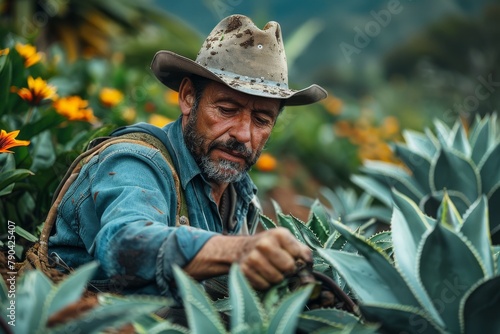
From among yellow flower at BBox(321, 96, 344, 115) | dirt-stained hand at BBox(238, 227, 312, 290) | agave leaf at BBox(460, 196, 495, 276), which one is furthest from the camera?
yellow flower at BBox(321, 96, 344, 115)

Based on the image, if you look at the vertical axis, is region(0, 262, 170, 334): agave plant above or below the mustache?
below

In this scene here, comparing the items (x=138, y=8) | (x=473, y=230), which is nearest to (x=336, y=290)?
(x=473, y=230)

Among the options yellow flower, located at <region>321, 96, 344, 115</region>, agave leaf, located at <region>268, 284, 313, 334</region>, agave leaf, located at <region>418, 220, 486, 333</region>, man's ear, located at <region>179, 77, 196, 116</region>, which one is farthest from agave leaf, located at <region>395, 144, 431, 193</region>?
yellow flower, located at <region>321, 96, 344, 115</region>

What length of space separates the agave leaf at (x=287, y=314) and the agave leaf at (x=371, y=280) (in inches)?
13.4

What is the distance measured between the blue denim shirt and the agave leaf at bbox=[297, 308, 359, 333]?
372 mm

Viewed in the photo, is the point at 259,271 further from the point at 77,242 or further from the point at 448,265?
the point at 77,242

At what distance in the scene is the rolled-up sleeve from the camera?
2270mm

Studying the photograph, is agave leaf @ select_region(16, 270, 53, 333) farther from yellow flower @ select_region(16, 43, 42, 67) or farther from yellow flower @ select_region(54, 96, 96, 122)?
yellow flower @ select_region(16, 43, 42, 67)

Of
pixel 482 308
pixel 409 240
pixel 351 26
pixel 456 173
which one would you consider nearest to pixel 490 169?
pixel 456 173

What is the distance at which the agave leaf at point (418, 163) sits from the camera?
478cm

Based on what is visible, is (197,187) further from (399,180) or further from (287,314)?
(399,180)

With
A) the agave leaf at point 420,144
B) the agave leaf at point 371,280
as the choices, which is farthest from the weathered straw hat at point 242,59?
the agave leaf at point 420,144

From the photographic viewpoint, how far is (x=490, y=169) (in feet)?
14.8

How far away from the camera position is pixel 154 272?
2309 millimetres
